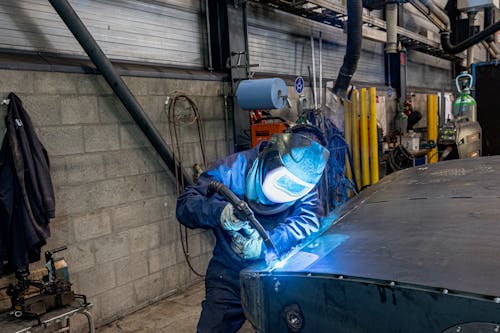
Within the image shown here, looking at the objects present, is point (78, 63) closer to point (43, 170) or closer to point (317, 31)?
point (43, 170)

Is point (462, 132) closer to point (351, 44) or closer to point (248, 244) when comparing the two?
point (351, 44)

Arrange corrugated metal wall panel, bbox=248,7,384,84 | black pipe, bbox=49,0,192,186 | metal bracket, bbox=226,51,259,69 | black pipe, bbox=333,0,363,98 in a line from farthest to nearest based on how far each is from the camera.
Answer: corrugated metal wall panel, bbox=248,7,384,84 → black pipe, bbox=333,0,363,98 → metal bracket, bbox=226,51,259,69 → black pipe, bbox=49,0,192,186

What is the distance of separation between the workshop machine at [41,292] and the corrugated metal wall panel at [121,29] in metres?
1.82

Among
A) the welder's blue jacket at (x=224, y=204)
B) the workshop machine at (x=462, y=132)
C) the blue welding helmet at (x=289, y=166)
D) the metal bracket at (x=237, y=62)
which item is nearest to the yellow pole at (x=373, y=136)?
the workshop machine at (x=462, y=132)

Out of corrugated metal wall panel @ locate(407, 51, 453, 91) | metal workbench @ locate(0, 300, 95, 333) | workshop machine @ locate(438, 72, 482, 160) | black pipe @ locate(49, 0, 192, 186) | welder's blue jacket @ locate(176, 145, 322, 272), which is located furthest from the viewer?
corrugated metal wall panel @ locate(407, 51, 453, 91)

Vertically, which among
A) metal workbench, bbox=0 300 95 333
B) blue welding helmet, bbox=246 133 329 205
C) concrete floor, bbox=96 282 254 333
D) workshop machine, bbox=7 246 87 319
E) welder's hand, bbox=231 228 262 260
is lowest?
concrete floor, bbox=96 282 254 333

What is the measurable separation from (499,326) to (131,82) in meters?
3.55

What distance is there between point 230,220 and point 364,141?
4447mm

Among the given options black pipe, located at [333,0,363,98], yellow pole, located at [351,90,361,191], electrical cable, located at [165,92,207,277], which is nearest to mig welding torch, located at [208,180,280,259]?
electrical cable, located at [165,92,207,277]

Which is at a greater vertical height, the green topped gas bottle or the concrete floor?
the green topped gas bottle

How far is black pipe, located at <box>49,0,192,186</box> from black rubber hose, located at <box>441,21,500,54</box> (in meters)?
6.42

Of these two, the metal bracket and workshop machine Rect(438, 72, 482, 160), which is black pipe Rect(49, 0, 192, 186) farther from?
workshop machine Rect(438, 72, 482, 160)

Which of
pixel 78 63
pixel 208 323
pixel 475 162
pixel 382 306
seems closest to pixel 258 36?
pixel 78 63

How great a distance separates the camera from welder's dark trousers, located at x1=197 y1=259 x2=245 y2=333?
227cm
